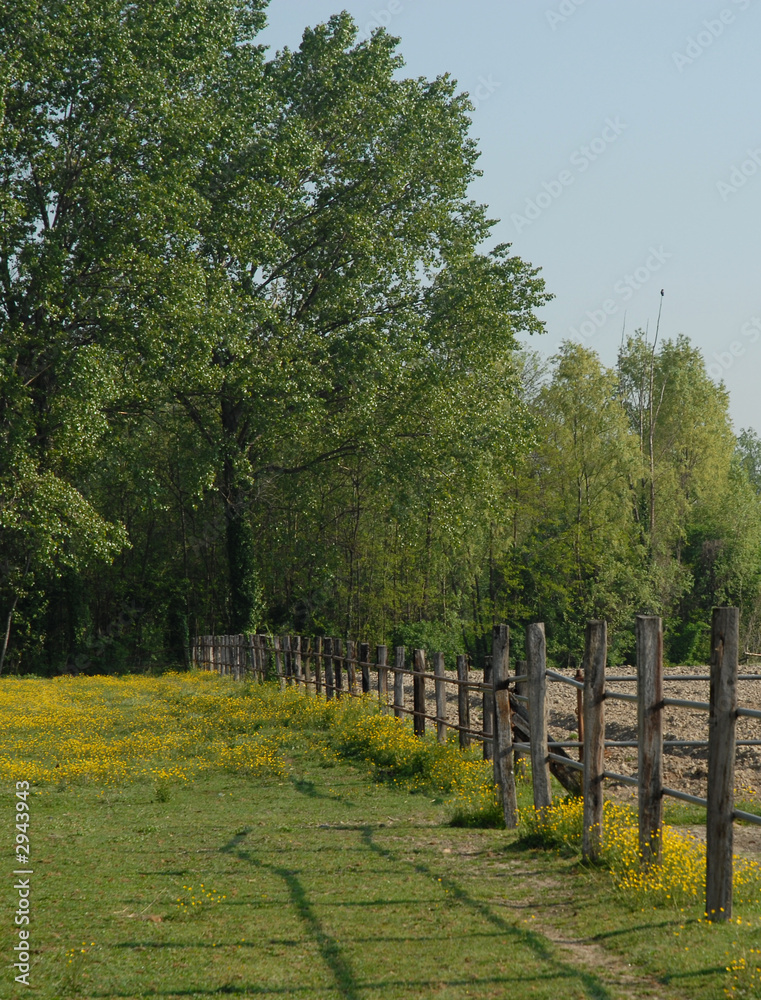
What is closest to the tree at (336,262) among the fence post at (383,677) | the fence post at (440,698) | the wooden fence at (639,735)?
the fence post at (383,677)

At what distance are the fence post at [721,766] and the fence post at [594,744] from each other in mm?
1517

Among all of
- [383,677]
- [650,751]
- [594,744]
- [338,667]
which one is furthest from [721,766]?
[338,667]

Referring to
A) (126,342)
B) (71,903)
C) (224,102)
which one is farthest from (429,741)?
(224,102)

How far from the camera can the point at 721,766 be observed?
5930mm

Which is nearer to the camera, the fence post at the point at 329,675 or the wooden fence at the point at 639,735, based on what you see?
the wooden fence at the point at 639,735

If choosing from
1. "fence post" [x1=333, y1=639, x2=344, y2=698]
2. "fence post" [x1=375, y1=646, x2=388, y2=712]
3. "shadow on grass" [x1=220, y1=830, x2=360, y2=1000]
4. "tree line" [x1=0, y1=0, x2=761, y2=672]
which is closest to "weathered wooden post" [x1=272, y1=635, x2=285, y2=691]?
"fence post" [x1=333, y1=639, x2=344, y2=698]

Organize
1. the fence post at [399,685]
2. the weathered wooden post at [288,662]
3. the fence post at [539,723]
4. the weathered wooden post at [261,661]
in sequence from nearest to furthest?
the fence post at [539,723]
the fence post at [399,685]
the weathered wooden post at [288,662]
the weathered wooden post at [261,661]

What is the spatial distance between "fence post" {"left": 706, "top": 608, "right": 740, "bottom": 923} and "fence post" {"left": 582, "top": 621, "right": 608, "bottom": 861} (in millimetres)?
1517

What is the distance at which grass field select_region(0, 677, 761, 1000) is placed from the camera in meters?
5.18

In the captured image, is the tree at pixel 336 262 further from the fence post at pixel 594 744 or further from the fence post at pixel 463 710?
the fence post at pixel 594 744

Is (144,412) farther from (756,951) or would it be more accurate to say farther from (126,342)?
(756,951)

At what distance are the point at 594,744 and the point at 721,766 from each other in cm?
170

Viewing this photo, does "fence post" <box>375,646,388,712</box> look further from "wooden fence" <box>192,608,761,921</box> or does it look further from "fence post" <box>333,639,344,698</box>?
"wooden fence" <box>192,608,761,921</box>

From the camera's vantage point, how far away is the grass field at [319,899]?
204 inches
